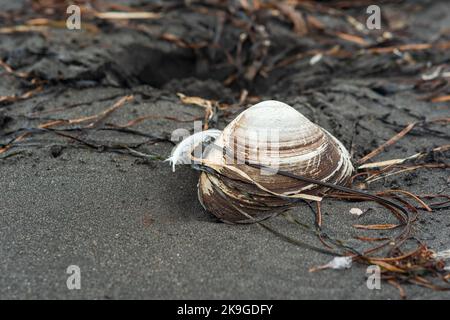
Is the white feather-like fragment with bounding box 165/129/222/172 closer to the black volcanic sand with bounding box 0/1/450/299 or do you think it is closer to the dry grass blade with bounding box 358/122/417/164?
the black volcanic sand with bounding box 0/1/450/299

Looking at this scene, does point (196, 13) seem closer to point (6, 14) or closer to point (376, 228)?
point (6, 14)

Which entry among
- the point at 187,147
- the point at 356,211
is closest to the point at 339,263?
the point at 356,211

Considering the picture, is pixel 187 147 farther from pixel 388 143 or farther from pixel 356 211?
pixel 388 143

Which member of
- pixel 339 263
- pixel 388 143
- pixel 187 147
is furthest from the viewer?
pixel 388 143

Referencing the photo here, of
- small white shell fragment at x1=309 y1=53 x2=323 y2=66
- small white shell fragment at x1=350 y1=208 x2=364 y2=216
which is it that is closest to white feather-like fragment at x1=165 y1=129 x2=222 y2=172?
small white shell fragment at x1=350 y1=208 x2=364 y2=216

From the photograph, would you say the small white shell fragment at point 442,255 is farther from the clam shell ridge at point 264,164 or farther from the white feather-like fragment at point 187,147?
the white feather-like fragment at point 187,147

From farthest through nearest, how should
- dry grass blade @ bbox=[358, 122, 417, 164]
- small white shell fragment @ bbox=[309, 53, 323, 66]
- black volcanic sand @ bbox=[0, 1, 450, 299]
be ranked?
1. small white shell fragment @ bbox=[309, 53, 323, 66]
2. dry grass blade @ bbox=[358, 122, 417, 164]
3. black volcanic sand @ bbox=[0, 1, 450, 299]
